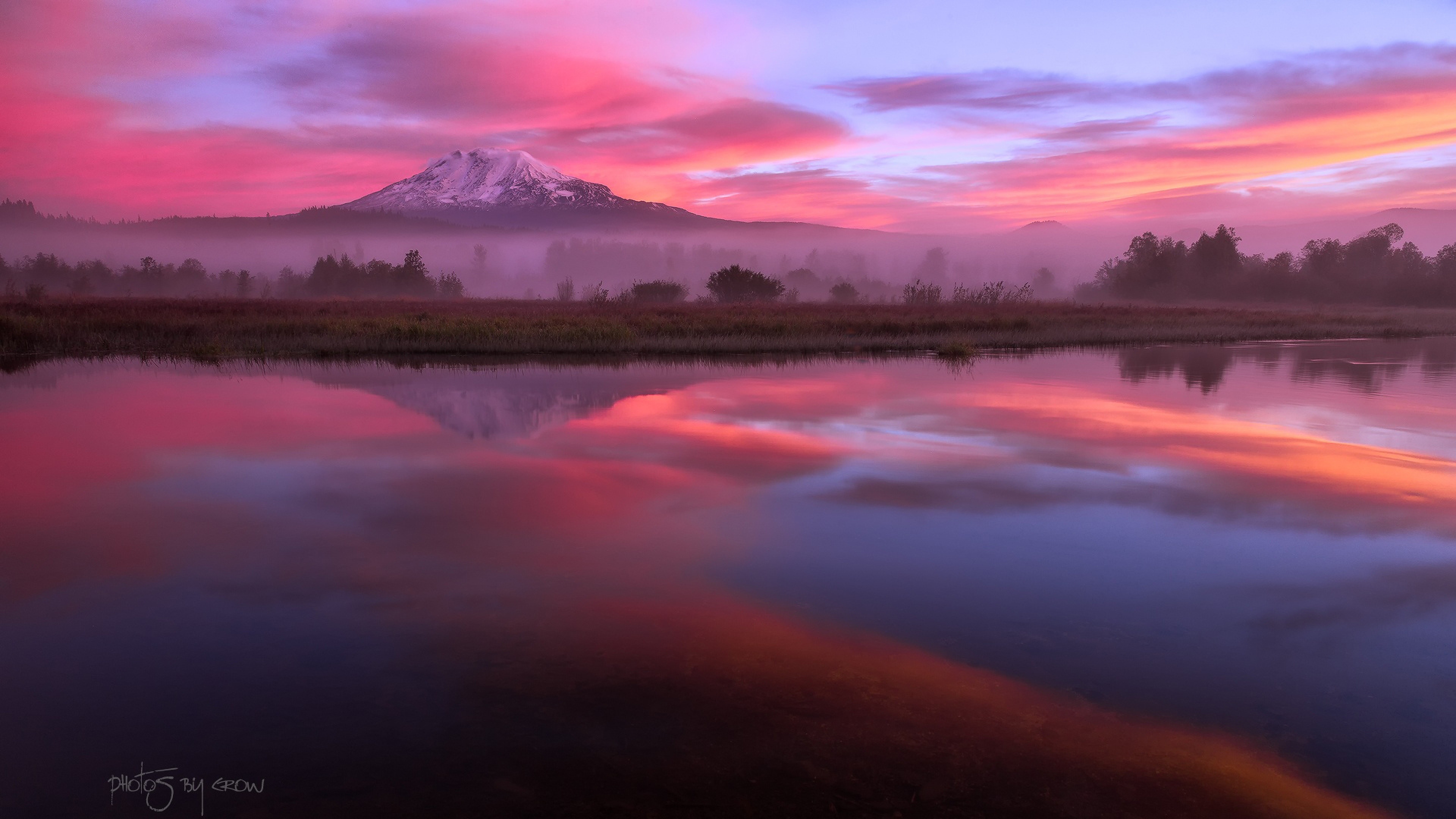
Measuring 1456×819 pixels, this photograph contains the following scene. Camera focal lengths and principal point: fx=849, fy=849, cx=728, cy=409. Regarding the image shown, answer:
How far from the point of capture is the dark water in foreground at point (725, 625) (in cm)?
380

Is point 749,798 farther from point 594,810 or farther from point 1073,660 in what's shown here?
point 1073,660

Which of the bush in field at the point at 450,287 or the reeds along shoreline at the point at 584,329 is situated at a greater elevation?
the bush in field at the point at 450,287

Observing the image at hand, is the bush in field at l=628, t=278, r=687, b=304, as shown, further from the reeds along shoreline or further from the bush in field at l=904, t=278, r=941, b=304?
the bush in field at l=904, t=278, r=941, b=304

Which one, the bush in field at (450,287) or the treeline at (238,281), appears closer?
the bush in field at (450,287)

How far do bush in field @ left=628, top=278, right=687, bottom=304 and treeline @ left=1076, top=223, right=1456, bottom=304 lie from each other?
190ft

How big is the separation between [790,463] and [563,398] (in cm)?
703

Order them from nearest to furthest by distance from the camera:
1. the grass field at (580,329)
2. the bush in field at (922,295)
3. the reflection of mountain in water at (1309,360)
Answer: the reflection of mountain in water at (1309,360) < the grass field at (580,329) < the bush in field at (922,295)

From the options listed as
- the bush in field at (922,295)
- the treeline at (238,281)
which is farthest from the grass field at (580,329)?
the treeline at (238,281)

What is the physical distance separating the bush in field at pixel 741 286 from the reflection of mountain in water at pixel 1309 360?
2871 centimetres

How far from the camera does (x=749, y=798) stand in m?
3.63

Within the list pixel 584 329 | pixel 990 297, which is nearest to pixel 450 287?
pixel 990 297

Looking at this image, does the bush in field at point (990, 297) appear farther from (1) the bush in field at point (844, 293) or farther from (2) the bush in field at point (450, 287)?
(2) the bush in field at point (450, 287)
